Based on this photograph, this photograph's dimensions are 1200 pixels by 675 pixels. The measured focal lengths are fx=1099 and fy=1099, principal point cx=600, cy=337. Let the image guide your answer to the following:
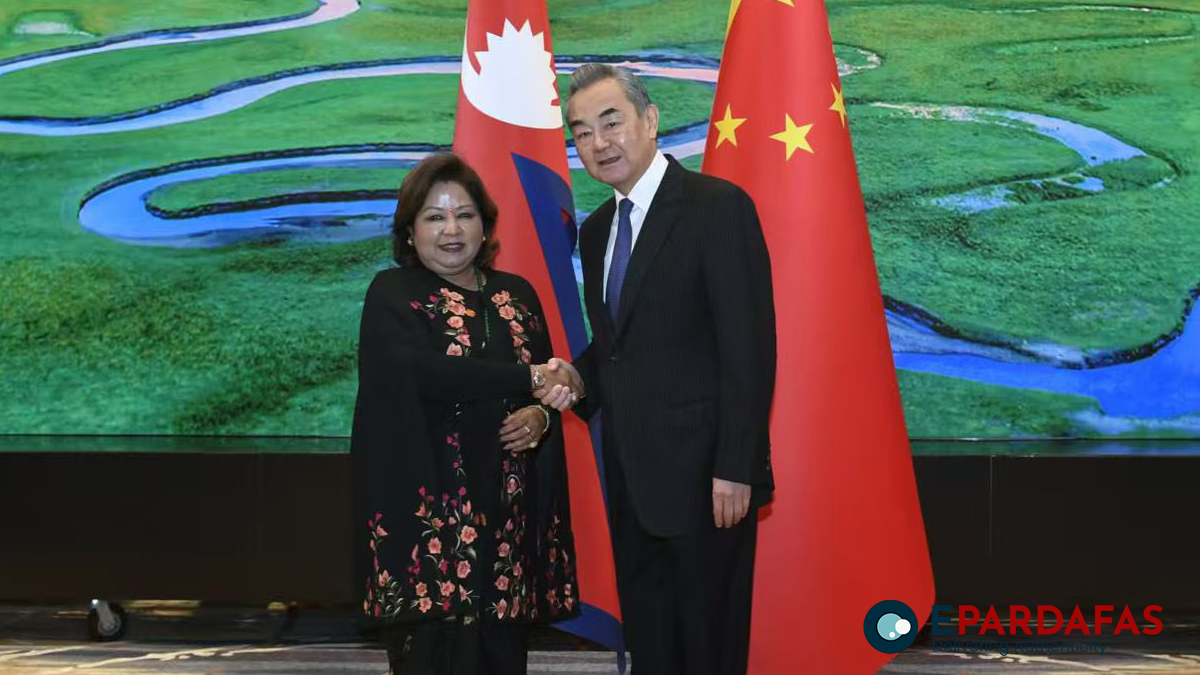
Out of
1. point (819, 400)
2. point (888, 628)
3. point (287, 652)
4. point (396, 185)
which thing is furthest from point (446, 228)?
point (396, 185)

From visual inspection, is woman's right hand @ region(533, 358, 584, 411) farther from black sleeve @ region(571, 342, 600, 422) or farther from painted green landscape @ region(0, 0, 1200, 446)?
painted green landscape @ region(0, 0, 1200, 446)

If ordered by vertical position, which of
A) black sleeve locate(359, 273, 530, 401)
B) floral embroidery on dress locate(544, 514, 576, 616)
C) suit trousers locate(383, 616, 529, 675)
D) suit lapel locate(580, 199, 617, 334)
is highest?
suit lapel locate(580, 199, 617, 334)

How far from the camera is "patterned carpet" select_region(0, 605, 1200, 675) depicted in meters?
3.06

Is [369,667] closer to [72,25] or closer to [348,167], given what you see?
[348,167]

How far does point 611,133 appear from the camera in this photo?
1786mm

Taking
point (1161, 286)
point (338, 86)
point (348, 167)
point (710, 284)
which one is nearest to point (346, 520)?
point (348, 167)

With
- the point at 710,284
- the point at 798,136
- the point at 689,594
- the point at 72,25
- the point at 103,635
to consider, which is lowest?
the point at 103,635

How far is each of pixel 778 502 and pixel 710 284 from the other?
63cm

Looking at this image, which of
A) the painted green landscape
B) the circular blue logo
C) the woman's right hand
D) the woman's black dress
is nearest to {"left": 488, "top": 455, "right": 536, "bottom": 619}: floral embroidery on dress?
the woman's black dress

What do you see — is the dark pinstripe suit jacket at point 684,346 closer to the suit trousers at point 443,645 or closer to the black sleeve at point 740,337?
the black sleeve at point 740,337

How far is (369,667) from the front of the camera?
3.09 meters

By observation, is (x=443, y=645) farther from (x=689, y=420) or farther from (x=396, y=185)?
(x=396, y=185)

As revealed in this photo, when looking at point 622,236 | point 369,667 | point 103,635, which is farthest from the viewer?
point 103,635

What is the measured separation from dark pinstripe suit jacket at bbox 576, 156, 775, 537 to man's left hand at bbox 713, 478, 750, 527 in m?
0.03
